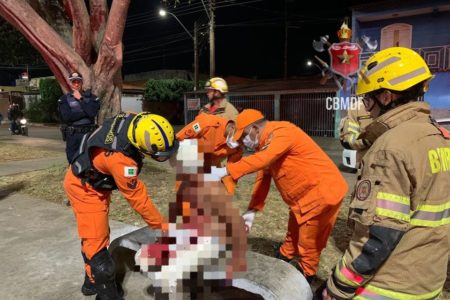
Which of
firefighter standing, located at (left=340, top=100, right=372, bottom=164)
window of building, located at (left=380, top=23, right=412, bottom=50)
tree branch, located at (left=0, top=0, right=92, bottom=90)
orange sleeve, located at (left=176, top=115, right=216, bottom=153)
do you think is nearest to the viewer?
firefighter standing, located at (left=340, top=100, right=372, bottom=164)

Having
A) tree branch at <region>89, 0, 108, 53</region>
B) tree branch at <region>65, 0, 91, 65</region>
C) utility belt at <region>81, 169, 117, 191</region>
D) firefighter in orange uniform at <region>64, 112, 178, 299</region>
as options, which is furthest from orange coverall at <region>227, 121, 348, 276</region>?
tree branch at <region>89, 0, 108, 53</region>

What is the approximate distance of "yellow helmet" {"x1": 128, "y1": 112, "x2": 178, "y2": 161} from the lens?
2.45 m

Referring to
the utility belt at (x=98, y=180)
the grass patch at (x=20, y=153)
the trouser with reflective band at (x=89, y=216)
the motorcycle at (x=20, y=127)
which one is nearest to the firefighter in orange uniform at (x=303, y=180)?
the utility belt at (x=98, y=180)

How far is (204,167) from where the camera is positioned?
2.43m

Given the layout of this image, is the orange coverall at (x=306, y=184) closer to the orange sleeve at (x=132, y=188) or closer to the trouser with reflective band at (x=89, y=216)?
the orange sleeve at (x=132, y=188)

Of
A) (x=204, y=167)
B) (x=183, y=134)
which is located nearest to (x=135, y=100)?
(x=183, y=134)

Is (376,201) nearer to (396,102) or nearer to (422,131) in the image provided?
(422,131)

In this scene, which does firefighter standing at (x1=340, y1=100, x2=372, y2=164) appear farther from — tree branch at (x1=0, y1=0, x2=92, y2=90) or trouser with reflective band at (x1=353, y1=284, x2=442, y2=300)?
tree branch at (x1=0, y1=0, x2=92, y2=90)

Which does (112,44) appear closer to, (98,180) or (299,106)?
(98,180)

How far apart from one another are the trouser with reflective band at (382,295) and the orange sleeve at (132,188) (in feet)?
4.28

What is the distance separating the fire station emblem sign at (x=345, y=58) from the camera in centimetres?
1496

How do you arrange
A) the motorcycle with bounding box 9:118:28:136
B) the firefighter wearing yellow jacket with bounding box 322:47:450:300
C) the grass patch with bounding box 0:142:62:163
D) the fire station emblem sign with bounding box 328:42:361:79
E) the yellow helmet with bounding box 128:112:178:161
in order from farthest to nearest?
the motorcycle with bounding box 9:118:28:136
the fire station emblem sign with bounding box 328:42:361:79
the grass patch with bounding box 0:142:62:163
the yellow helmet with bounding box 128:112:178:161
the firefighter wearing yellow jacket with bounding box 322:47:450:300

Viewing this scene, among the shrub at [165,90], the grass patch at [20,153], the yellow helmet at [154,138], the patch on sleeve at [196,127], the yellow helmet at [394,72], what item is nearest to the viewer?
the yellow helmet at [394,72]

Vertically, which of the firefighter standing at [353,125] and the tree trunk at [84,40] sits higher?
the tree trunk at [84,40]
